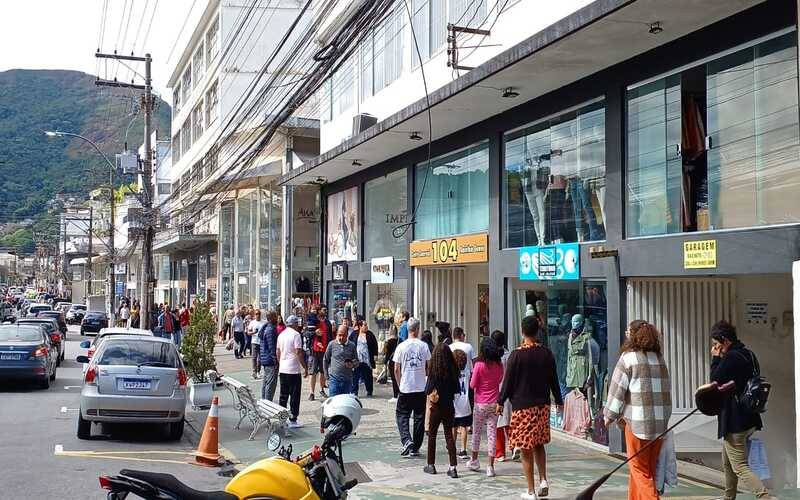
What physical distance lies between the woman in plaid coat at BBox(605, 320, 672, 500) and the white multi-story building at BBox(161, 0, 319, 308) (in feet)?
67.4

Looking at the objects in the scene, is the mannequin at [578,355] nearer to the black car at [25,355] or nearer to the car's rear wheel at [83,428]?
the car's rear wheel at [83,428]

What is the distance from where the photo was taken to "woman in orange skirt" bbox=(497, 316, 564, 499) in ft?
26.6

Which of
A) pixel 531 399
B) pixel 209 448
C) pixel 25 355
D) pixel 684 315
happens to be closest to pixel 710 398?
pixel 531 399

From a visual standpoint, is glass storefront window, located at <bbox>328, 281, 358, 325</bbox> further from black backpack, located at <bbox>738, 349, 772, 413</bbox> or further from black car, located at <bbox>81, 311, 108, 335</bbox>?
black car, located at <bbox>81, 311, 108, 335</bbox>

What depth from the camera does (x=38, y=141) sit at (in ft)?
343

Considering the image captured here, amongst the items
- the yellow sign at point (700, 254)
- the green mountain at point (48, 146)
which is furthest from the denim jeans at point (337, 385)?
the green mountain at point (48, 146)

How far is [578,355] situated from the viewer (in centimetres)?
1180

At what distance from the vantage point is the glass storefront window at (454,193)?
49.6ft

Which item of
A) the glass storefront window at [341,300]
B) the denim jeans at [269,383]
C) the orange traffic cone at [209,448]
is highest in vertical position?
the glass storefront window at [341,300]

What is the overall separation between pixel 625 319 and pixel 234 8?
100ft

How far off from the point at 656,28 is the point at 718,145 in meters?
1.56

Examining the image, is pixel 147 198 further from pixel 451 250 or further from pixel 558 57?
pixel 558 57

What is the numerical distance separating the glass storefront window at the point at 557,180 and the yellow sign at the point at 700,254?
205 cm

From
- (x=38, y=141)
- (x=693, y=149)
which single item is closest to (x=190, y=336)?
(x=693, y=149)
